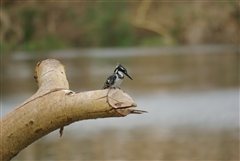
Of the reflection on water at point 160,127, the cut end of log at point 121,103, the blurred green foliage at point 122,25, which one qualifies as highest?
the blurred green foliage at point 122,25

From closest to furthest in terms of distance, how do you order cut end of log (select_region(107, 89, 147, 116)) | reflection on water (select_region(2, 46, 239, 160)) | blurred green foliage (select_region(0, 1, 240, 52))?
cut end of log (select_region(107, 89, 147, 116)), reflection on water (select_region(2, 46, 239, 160)), blurred green foliage (select_region(0, 1, 240, 52))

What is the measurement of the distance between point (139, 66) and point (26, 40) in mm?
22327

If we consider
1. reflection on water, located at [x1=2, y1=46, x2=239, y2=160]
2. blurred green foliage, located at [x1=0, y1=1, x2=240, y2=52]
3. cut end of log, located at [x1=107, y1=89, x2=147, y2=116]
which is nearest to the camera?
cut end of log, located at [x1=107, y1=89, x2=147, y2=116]

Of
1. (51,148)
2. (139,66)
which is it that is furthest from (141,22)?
(51,148)

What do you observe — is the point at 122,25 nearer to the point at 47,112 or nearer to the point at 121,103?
the point at 47,112

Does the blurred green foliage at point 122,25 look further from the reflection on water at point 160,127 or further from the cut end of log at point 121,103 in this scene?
the cut end of log at point 121,103

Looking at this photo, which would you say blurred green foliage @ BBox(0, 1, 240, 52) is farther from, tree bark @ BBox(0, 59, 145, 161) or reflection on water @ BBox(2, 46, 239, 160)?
tree bark @ BBox(0, 59, 145, 161)

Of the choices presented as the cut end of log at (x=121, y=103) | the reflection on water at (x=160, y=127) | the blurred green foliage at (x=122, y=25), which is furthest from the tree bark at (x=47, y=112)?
the blurred green foliage at (x=122, y=25)

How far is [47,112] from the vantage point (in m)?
2.32

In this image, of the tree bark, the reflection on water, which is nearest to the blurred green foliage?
the reflection on water

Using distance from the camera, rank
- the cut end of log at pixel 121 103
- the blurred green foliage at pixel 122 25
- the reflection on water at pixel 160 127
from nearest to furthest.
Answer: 1. the cut end of log at pixel 121 103
2. the reflection on water at pixel 160 127
3. the blurred green foliage at pixel 122 25

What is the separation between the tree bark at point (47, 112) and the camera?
223 centimetres

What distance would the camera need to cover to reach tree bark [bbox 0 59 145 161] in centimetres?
223

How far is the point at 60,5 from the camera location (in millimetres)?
57562
